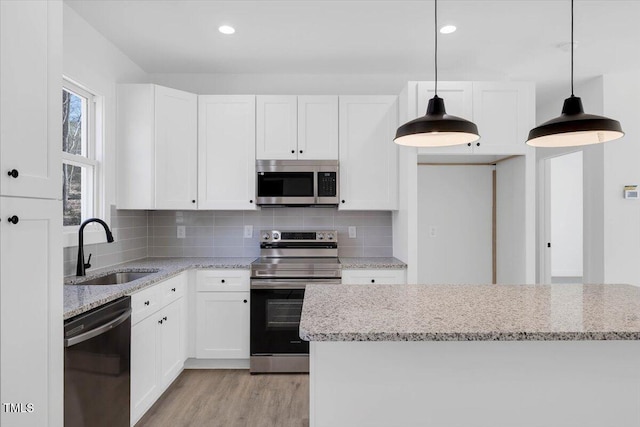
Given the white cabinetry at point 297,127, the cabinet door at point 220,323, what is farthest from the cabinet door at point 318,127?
the cabinet door at point 220,323

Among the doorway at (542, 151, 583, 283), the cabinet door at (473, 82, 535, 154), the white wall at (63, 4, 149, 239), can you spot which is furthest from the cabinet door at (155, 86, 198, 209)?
the doorway at (542, 151, 583, 283)

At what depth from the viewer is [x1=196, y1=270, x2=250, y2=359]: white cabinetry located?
3.07m

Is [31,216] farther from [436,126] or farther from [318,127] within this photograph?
[318,127]

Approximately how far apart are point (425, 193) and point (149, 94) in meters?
2.79

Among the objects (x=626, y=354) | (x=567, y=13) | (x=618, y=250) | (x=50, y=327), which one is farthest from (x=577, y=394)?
(x=618, y=250)

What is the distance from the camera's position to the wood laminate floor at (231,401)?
2.34 m

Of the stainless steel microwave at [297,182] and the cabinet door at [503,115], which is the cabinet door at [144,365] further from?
the cabinet door at [503,115]

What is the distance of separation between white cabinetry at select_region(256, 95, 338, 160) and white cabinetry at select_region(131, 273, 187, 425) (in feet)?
4.47

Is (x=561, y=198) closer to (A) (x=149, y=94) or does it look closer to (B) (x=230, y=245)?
(B) (x=230, y=245)

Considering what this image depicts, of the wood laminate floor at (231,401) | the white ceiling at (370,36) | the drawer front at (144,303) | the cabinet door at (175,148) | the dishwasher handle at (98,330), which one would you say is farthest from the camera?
the cabinet door at (175,148)

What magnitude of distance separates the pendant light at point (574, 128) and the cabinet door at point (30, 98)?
2.01 metres

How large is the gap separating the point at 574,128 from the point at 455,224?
2436 millimetres

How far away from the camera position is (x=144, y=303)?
230 cm

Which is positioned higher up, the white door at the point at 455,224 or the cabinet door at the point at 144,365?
the white door at the point at 455,224
